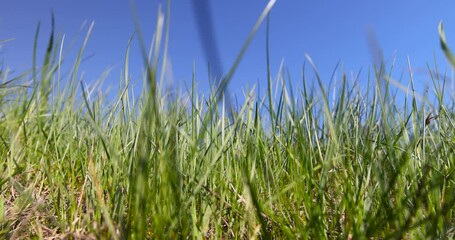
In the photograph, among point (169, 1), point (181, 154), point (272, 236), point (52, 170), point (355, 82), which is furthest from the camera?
point (355, 82)

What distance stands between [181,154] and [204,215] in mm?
263

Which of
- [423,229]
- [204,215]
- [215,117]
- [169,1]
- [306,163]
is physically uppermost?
[215,117]

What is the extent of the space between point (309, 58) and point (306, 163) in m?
0.26

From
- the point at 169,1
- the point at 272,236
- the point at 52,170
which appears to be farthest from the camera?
the point at 52,170

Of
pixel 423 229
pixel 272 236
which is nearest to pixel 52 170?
pixel 272 236

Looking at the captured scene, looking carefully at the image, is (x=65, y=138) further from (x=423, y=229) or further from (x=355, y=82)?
(x=423, y=229)

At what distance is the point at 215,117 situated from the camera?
1408mm

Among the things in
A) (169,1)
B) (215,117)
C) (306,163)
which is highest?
(215,117)

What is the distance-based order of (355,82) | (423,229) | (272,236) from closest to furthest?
1. (423,229)
2. (272,236)
3. (355,82)

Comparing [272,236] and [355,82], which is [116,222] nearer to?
[272,236]

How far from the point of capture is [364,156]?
1.09 metres

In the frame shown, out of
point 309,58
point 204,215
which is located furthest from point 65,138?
point 309,58

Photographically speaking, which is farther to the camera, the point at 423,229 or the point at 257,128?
the point at 257,128

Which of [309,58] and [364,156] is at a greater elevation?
[309,58]
